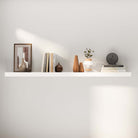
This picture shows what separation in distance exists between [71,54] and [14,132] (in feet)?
3.37

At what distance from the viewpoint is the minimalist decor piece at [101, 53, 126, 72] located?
211 centimetres

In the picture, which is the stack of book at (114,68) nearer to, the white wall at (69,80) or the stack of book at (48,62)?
the white wall at (69,80)

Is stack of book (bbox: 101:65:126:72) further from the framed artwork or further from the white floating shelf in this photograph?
the framed artwork

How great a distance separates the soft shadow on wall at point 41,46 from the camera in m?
2.28

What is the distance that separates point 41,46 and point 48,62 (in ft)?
0.79

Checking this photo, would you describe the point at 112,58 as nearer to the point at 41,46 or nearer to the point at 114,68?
the point at 114,68

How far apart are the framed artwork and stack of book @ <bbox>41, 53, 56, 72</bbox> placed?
0.52ft

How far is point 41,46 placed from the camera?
228cm

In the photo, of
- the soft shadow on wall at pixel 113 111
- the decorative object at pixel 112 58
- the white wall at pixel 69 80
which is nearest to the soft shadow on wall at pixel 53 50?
the white wall at pixel 69 80

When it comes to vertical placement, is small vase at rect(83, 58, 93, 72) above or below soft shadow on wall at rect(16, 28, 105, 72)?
below

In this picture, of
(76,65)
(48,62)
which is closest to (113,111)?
(76,65)

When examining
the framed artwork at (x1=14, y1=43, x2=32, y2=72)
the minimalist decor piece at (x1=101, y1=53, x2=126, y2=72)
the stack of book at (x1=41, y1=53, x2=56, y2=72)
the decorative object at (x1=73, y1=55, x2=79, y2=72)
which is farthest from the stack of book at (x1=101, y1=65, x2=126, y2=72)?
the framed artwork at (x1=14, y1=43, x2=32, y2=72)

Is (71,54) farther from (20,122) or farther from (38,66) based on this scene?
(20,122)

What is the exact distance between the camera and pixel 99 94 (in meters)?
2.28
